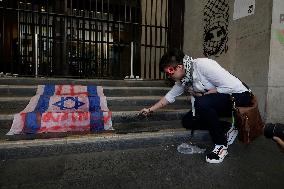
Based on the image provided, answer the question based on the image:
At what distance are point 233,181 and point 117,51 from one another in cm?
684

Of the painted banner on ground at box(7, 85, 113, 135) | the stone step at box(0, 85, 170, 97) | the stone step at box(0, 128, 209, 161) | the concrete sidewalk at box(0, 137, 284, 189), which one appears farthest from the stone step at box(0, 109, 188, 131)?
the stone step at box(0, 85, 170, 97)

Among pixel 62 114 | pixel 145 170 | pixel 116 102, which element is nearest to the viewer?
pixel 145 170

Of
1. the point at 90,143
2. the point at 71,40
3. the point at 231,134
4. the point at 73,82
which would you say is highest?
the point at 71,40

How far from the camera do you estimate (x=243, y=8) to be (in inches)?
203

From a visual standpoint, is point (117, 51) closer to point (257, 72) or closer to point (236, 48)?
point (236, 48)

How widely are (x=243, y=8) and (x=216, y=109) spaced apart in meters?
2.78

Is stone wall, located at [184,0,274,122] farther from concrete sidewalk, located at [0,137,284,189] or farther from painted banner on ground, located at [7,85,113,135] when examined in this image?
painted banner on ground, located at [7,85,113,135]

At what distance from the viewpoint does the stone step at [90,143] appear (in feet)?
10.4

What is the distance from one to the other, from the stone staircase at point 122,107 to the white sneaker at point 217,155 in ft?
2.65

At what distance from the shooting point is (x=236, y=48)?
5320mm

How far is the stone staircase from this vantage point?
3635 mm

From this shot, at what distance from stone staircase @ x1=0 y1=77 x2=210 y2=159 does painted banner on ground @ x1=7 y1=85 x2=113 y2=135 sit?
0.61ft

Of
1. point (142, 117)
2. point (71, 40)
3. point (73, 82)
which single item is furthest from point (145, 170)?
point (71, 40)

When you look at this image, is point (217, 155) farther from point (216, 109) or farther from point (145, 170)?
point (145, 170)
